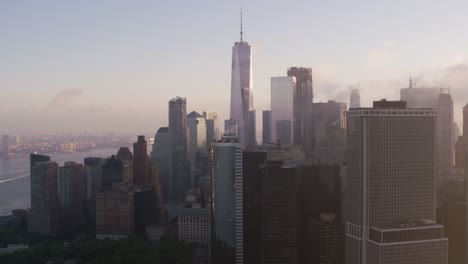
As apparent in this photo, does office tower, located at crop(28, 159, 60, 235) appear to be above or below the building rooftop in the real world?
below

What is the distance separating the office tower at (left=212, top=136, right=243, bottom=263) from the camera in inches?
709

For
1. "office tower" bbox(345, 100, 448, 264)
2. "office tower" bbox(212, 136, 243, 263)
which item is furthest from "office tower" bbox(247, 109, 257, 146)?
"office tower" bbox(345, 100, 448, 264)

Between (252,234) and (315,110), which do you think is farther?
(315,110)

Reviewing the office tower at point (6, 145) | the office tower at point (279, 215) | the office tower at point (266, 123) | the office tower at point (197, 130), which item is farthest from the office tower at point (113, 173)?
the office tower at point (6, 145)

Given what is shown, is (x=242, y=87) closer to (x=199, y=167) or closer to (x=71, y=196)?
(x=199, y=167)

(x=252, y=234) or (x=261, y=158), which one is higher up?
(x=261, y=158)

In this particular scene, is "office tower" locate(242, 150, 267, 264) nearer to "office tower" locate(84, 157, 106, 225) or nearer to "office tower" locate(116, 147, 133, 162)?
"office tower" locate(84, 157, 106, 225)

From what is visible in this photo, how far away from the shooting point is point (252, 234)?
17.8 meters

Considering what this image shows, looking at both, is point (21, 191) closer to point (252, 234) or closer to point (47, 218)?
point (47, 218)

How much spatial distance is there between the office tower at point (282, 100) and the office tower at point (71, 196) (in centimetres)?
1027

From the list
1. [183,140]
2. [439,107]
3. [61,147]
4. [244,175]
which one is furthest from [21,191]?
[439,107]

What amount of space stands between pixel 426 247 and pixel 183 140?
21229mm

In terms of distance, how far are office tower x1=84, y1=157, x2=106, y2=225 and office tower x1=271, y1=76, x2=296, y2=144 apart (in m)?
9.34

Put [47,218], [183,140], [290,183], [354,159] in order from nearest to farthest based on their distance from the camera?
[354,159], [290,183], [47,218], [183,140]
